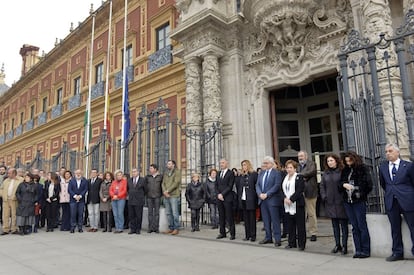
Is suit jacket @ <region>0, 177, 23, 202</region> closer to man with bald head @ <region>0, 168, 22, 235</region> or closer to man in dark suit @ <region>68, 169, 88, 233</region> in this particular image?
man with bald head @ <region>0, 168, 22, 235</region>

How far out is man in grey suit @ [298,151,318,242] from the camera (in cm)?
574

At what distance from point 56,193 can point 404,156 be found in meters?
8.26

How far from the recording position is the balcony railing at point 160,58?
1302 centimetres

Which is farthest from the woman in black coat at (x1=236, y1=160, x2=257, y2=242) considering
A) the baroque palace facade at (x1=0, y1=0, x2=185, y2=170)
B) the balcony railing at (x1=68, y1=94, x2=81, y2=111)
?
the balcony railing at (x1=68, y1=94, x2=81, y2=111)

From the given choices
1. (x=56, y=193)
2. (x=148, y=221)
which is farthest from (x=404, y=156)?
(x=56, y=193)

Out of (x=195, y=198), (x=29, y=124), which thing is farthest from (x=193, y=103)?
(x=29, y=124)

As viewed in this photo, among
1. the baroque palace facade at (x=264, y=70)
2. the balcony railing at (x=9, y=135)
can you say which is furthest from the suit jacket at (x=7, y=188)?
the balcony railing at (x=9, y=135)

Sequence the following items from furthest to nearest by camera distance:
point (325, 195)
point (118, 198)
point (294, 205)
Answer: point (118, 198), point (294, 205), point (325, 195)

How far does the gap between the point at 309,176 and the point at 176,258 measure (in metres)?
2.70

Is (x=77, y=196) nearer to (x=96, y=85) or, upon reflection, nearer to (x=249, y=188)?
(x=249, y=188)

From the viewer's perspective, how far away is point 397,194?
412 cm

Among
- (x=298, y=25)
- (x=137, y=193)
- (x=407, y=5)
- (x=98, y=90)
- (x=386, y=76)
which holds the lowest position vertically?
(x=137, y=193)

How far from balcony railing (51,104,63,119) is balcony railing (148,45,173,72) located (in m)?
9.61

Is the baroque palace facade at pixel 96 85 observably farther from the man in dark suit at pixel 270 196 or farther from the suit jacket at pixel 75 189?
the man in dark suit at pixel 270 196
